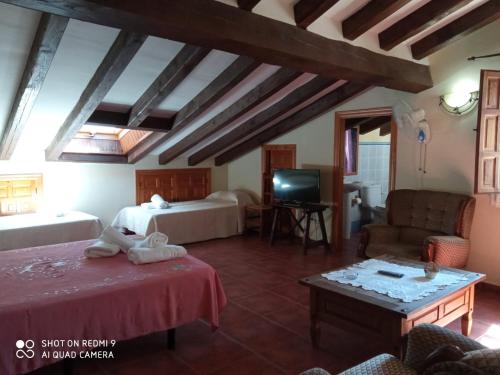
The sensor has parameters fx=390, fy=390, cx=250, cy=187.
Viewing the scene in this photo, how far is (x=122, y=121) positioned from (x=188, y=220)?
190 cm

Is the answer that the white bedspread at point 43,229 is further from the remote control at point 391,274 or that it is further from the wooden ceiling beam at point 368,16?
the wooden ceiling beam at point 368,16

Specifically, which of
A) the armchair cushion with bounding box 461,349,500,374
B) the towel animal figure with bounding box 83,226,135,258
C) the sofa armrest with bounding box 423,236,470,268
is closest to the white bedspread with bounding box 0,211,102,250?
the towel animal figure with bounding box 83,226,135,258

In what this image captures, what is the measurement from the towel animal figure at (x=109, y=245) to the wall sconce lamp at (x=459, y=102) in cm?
365

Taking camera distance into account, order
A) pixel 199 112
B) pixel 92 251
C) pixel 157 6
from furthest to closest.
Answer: pixel 199 112, pixel 92 251, pixel 157 6

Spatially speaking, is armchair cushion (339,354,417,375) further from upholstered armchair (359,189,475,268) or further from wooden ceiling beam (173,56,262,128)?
wooden ceiling beam (173,56,262,128)

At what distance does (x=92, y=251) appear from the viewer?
2965 millimetres

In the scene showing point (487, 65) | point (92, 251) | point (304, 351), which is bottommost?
point (304, 351)

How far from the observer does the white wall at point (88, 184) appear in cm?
549

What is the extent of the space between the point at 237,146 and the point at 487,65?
387 centimetres

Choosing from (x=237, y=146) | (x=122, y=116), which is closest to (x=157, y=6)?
(x=122, y=116)

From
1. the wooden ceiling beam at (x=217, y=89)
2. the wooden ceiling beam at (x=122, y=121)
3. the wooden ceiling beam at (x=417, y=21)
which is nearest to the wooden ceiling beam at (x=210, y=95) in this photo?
the wooden ceiling beam at (x=217, y=89)

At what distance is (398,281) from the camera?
2.73 metres

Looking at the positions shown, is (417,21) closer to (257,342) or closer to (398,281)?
(398,281)

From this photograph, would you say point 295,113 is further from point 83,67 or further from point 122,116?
point 83,67
